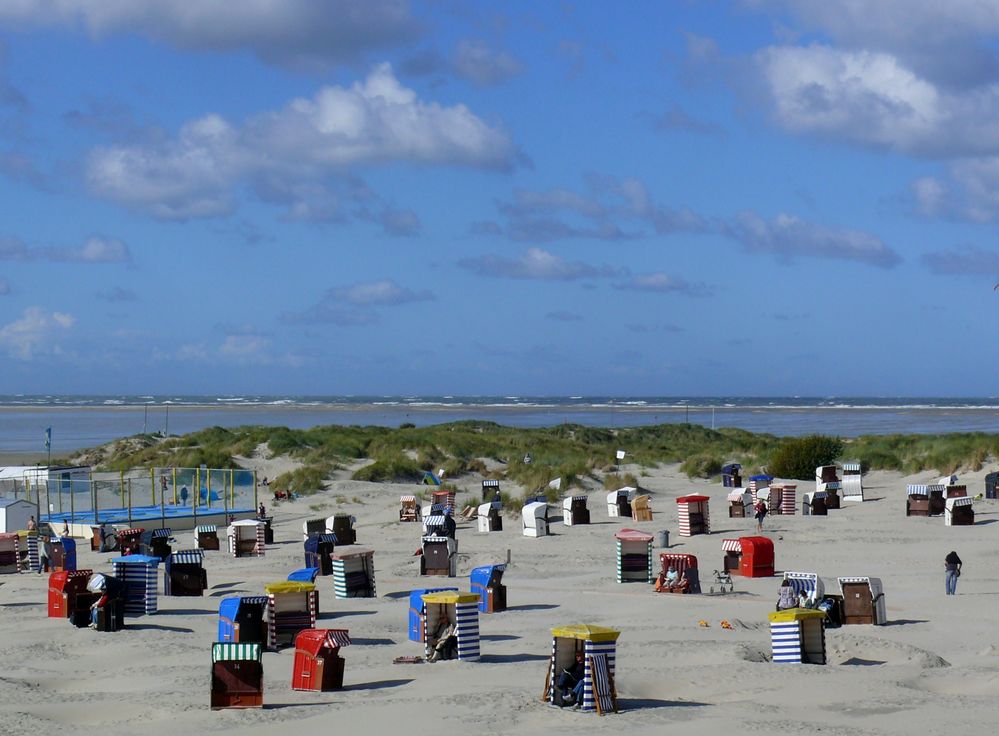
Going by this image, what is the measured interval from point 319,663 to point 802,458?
3808 cm

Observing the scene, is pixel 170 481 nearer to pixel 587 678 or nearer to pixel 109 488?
pixel 109 488

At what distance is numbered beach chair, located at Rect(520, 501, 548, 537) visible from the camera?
3575cm

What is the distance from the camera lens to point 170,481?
42750 mm

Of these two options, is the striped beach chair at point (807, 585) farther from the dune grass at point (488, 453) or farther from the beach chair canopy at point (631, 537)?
the dune grass at point (488, 453)

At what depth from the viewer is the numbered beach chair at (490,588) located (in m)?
23.9

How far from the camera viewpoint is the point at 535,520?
35.7 metres

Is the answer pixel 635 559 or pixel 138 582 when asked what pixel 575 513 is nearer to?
pixel 635 559

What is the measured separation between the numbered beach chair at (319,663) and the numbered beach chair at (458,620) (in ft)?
6.41

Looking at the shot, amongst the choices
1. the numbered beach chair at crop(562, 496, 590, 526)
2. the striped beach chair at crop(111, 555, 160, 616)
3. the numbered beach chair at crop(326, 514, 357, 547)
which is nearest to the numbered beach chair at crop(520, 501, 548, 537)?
the numbered beach chair at crop(562, 496, 590, 526)

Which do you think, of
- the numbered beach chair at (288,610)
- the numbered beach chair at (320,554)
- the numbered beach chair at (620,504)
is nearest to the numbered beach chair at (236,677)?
the numbered beach chair at (288,610)

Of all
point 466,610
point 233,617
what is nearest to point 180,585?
point 233,617

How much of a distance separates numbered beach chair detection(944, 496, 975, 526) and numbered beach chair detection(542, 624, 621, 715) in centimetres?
2199

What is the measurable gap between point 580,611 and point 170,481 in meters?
22.6

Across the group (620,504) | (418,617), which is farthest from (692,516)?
(418,617)
